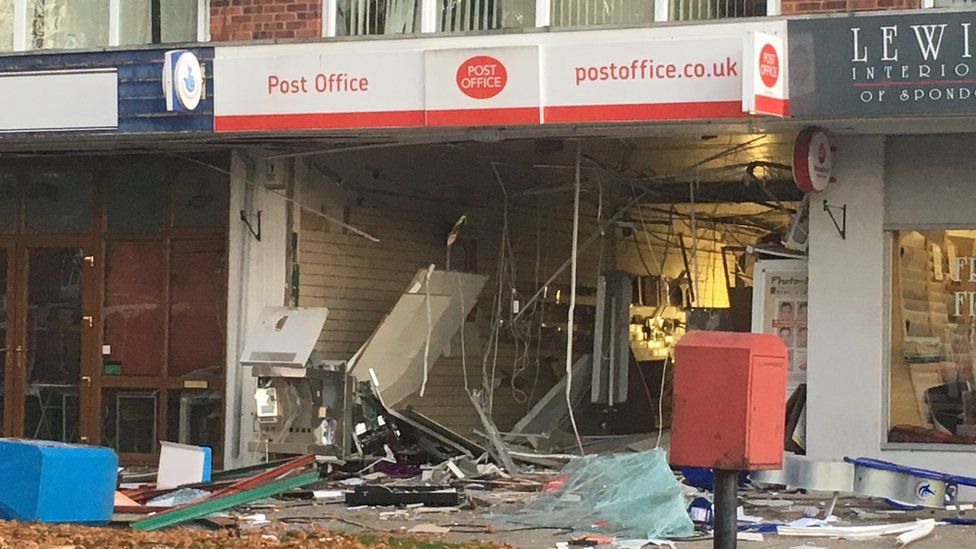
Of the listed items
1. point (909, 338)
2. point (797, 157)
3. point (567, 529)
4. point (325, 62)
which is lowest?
point (567, 529)

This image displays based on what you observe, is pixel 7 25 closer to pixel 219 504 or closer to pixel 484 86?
pixel 484 86

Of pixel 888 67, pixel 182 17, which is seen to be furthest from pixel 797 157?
pixel 182 17

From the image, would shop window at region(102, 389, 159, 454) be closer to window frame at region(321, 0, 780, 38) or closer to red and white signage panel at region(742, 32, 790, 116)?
window frame at region(321, 0, 780, 38)

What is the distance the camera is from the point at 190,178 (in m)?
14.6

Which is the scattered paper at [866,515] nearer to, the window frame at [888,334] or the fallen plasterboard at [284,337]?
the window frame at [888,334]

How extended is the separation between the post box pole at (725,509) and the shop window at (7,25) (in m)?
9.93

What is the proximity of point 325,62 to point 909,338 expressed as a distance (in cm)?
540

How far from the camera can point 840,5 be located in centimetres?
1157

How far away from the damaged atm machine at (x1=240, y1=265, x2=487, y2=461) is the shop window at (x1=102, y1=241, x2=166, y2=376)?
1627 millimetres

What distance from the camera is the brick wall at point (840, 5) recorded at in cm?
1149

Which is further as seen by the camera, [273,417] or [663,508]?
[273,417]

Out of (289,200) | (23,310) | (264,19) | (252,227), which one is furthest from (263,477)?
(23,310)

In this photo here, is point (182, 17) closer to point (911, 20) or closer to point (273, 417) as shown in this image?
point (273, 417)

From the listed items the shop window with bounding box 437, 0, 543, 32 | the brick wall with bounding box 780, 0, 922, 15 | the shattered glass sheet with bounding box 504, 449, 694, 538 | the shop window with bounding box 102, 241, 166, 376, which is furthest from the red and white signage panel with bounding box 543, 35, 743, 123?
the shop window with bounding box 102, 241, 166, 376
